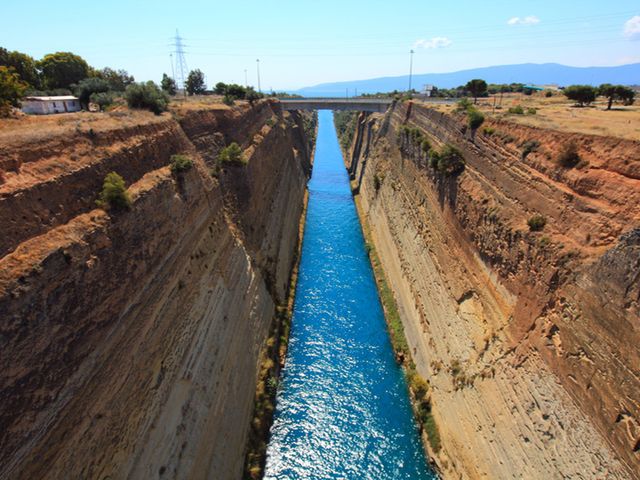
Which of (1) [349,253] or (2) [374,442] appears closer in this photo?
(2) [374,442]

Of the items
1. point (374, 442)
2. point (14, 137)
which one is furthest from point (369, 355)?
point (14, 137)

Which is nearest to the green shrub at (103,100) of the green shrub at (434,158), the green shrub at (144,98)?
the green shrub at (144,98)

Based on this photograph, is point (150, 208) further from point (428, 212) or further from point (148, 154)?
point (428, 212)

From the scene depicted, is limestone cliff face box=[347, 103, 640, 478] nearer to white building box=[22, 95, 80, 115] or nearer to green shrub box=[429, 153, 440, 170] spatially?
green shrub box=[429, 153, 440, 170]

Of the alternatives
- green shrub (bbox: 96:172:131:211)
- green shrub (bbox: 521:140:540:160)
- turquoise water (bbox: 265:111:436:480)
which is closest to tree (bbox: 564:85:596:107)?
green shrub (bbox: 521:140:540:160)

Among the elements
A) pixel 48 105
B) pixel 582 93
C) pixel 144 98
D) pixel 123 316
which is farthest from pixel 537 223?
pixel 48 105

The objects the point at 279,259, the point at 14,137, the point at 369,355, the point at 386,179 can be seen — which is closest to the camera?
the point at 14,137

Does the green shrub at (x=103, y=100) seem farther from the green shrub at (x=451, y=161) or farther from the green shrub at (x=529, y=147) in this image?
the green shrub at (x=529, y=147)
